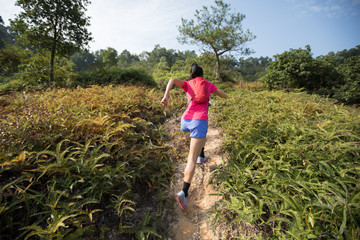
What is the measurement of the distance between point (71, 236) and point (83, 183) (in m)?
0.63

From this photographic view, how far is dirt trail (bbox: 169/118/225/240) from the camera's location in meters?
1.91

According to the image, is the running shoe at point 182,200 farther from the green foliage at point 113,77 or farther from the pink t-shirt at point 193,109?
the green foliage at point 113,77

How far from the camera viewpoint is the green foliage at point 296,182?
4.63 feet

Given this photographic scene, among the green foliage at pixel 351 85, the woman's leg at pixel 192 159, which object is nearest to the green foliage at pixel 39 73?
the woman's leg at pixel 192 159

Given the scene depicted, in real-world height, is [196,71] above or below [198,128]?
above

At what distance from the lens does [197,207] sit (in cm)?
222

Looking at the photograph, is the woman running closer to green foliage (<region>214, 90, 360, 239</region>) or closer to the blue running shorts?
the blue running shorts

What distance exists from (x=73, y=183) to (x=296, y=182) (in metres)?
2.81

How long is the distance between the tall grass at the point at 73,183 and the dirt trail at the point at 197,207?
0.66 ft

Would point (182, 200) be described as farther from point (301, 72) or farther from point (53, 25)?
point (301, 72)

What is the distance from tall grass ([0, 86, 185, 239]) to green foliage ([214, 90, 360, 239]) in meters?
1.22

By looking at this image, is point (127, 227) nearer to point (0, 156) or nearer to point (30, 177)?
point (30, 177)

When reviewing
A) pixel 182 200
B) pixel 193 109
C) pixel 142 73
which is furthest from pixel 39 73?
pixel 182 200

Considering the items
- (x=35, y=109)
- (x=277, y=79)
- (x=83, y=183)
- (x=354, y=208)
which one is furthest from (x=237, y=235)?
(x=277, y=79)
